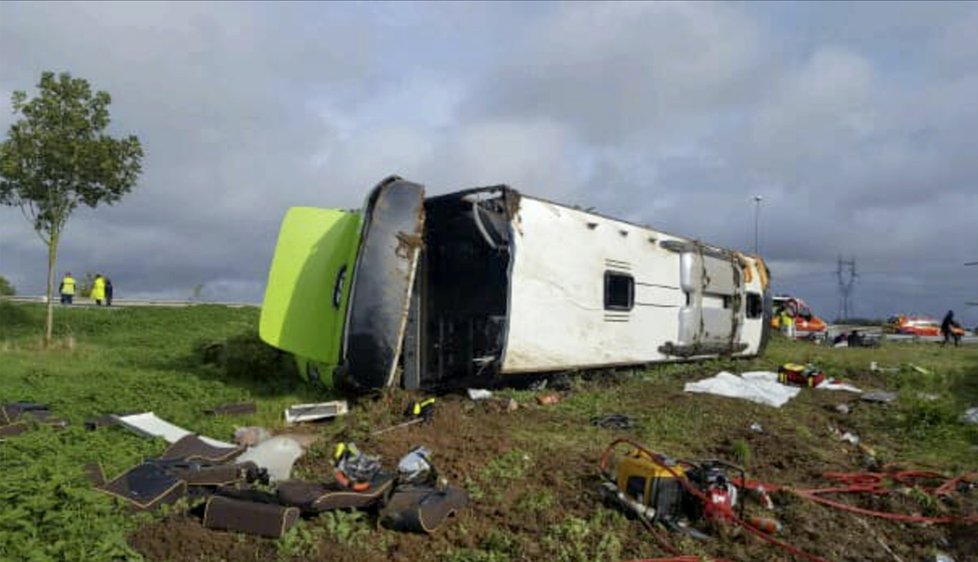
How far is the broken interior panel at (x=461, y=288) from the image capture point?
8.72m

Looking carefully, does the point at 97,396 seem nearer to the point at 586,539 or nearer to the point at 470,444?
the point at 470,444

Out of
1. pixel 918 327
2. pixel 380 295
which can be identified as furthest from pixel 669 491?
pixel 918 327

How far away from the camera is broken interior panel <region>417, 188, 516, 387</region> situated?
8.72m

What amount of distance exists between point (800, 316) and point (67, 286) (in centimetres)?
2683

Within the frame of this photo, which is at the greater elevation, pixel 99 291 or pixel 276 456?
pixel 99 291

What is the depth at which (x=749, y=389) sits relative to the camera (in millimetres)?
10117

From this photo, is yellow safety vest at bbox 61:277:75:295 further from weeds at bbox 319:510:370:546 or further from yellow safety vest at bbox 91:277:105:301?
weeds at bbox 319:510:370:546

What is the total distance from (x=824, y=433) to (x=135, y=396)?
747cm

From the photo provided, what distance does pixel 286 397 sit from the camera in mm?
8867

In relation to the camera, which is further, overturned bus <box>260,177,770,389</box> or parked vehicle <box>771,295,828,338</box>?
parked vehicle <box>771,295,828,338</box>

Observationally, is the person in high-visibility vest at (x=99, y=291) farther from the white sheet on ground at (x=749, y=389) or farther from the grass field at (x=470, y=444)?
the white sheet on ground at (x=749, y=389)

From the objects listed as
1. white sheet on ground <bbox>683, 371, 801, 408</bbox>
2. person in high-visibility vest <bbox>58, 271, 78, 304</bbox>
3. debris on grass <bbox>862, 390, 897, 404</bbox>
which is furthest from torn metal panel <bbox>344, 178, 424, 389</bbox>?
person in high-visibility vest <bbox>58, 271, 78, 304</bbox>

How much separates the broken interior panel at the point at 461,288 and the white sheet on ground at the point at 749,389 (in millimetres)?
3133

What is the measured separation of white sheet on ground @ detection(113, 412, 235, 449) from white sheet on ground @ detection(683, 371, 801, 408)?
642cm
